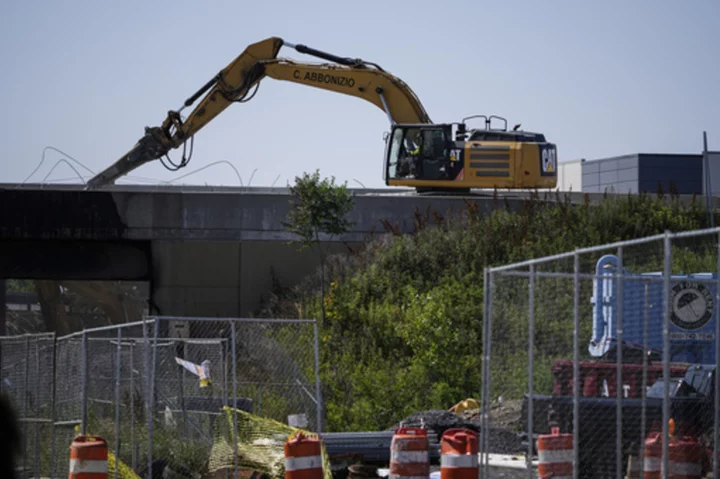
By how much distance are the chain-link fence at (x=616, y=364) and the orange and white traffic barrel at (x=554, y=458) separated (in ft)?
0.06

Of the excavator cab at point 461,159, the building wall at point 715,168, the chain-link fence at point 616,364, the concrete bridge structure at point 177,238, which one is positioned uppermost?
the building wall at point 715,168

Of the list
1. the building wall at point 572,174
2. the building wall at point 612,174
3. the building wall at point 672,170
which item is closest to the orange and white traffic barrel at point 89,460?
the building wall at point 612,174

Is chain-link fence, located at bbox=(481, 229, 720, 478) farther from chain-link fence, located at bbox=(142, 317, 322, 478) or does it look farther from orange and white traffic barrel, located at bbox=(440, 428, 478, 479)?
chain-link fence, located at bbox=(142, 317, 322, 478)

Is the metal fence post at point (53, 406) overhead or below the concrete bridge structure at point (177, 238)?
below

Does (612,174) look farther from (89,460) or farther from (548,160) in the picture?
(89,460)

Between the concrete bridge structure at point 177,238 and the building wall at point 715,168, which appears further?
the building wall at point 715,168

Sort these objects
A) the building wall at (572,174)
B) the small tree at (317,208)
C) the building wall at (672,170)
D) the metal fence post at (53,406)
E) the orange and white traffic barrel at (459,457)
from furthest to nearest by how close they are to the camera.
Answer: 1. the building wall at (572,174)
2. the building wall at (672,170)
3. the small tree at (317,208)
4. the metal fence post at (53,406)
5. the orange and white traffic barrel at (459,457)

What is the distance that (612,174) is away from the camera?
208 ft

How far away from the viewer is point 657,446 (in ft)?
31.4

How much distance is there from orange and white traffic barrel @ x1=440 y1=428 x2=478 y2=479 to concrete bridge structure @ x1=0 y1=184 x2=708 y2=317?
745 inches

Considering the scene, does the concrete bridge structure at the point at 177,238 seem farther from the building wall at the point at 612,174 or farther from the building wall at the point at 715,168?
the building wall at the point at 612,174

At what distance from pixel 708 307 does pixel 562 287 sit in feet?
6.37

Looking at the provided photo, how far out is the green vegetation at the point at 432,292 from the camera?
20547mm

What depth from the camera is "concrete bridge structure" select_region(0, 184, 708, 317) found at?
27969 millimetres
